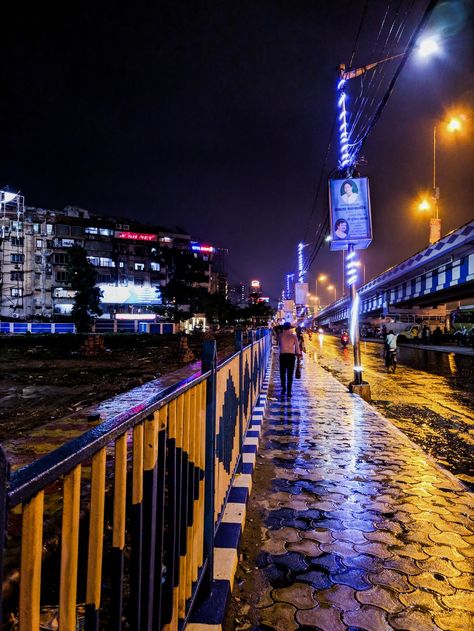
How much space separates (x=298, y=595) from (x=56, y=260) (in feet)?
257

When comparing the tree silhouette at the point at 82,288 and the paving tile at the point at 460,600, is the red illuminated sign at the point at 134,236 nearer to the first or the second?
the tree silhouette at the point at 82,288

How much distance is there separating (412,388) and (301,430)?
739 centimetres

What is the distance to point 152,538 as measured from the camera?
1634mm

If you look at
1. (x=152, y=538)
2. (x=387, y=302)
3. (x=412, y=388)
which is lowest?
(x=412, y=388)

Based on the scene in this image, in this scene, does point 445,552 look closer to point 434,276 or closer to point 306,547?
point 306,547

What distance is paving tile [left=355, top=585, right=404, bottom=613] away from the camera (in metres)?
2.58

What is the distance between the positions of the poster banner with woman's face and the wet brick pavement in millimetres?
6184

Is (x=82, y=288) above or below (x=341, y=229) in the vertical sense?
above

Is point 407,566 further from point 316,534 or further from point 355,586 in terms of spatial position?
point 316,534

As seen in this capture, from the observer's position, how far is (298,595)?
2.70 metres

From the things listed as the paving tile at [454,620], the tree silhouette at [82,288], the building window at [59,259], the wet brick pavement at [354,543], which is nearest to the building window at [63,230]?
the building window at [59,259]

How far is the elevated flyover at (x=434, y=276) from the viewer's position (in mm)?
26109

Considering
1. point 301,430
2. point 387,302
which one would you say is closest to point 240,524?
point 301,430

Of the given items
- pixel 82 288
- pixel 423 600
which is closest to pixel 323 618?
pixel 423 600
